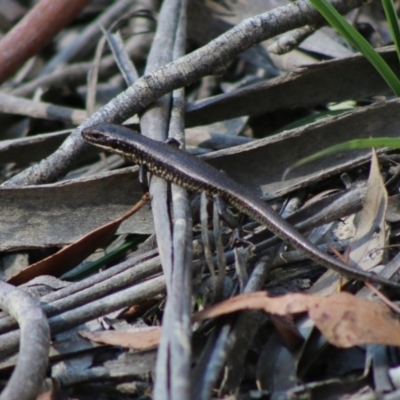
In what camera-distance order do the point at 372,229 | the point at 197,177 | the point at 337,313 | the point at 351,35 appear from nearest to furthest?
the point at 337,313, the point at 372,229, the point at 351,35, the point at 197,177

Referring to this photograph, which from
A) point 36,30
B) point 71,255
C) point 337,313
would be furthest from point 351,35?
point 36,30

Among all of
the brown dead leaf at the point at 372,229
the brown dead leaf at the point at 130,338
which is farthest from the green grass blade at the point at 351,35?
the brown dead leaf at the point at 130,338

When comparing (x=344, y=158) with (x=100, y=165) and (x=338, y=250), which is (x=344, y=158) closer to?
(x=338, y=250)

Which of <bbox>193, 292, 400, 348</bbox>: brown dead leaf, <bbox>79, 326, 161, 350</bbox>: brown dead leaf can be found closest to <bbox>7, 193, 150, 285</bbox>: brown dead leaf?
<bbox>79, 326, 161, 350</bbox>: brown dead leaf

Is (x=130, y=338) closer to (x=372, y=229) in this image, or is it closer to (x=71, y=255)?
(x=71, y=255)

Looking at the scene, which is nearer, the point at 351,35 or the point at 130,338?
the point at 130,338

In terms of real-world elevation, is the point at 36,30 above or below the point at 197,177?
above

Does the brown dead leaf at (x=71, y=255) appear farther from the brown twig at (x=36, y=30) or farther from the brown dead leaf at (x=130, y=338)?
the brown twig at (x=36, y=30)
